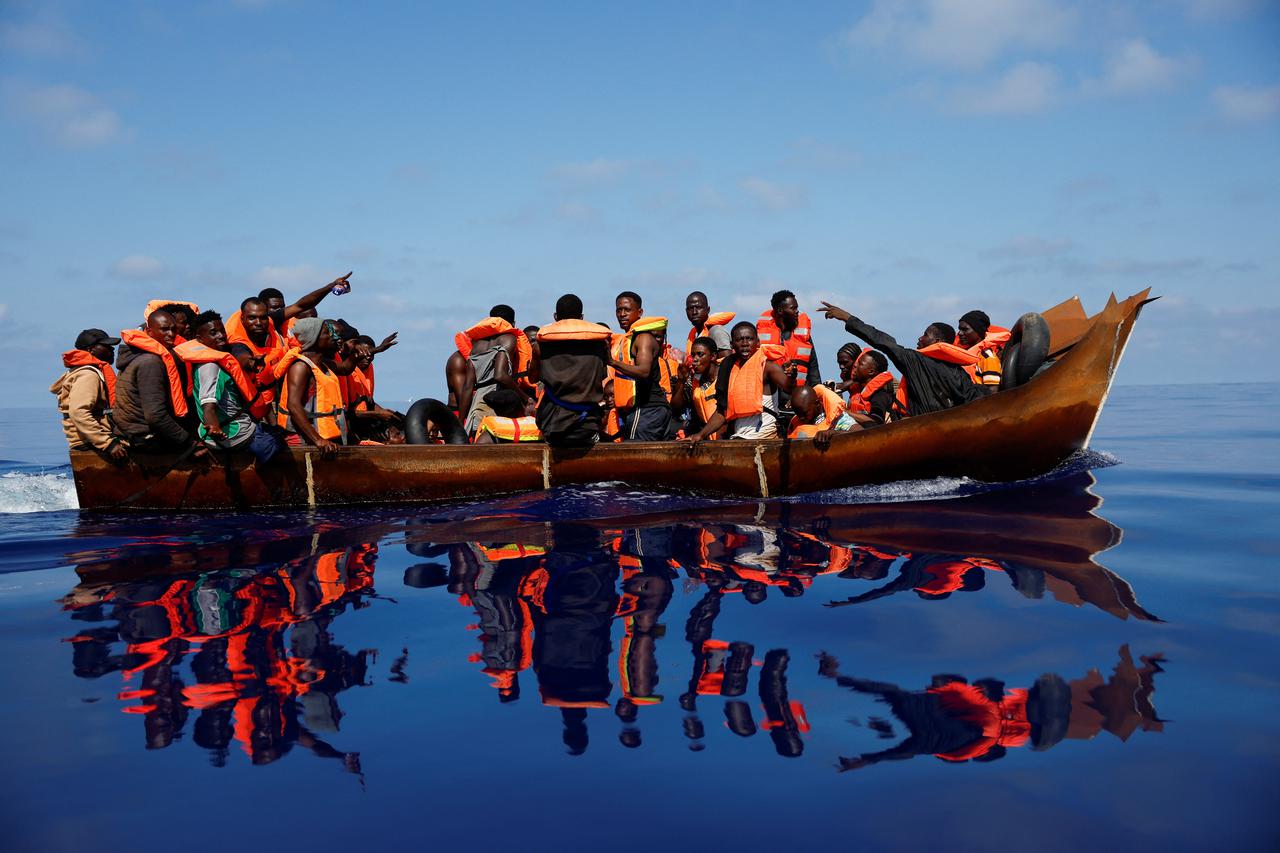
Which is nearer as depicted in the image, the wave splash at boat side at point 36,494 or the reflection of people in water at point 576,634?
the reflection of people in water at point 576,634

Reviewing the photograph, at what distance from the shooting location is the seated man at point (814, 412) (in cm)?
932

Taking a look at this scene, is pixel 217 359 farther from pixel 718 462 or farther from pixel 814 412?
pixel 814 412

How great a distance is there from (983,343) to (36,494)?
11579 millimetres

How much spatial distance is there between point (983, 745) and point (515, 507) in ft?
19.8

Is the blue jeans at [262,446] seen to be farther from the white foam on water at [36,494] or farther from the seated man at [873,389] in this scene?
the seated man at [873,389]

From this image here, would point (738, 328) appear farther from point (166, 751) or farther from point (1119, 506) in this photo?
point (166, 751)

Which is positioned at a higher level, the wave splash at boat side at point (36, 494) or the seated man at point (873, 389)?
the seated man at point (873, 389)

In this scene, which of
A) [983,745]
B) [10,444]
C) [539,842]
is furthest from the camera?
[10,444]

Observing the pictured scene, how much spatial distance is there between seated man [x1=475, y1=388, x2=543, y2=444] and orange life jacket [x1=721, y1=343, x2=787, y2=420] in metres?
2.11

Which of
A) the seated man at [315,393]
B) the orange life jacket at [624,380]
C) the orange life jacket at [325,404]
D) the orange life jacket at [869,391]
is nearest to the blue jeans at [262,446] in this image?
the seated man at [315,393]

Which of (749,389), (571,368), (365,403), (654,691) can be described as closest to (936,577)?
(654,691)

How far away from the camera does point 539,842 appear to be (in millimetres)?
2705

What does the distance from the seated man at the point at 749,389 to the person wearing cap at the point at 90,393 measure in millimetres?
5833

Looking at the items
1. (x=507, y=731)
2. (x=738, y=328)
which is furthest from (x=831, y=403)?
(x=507, y=731)
